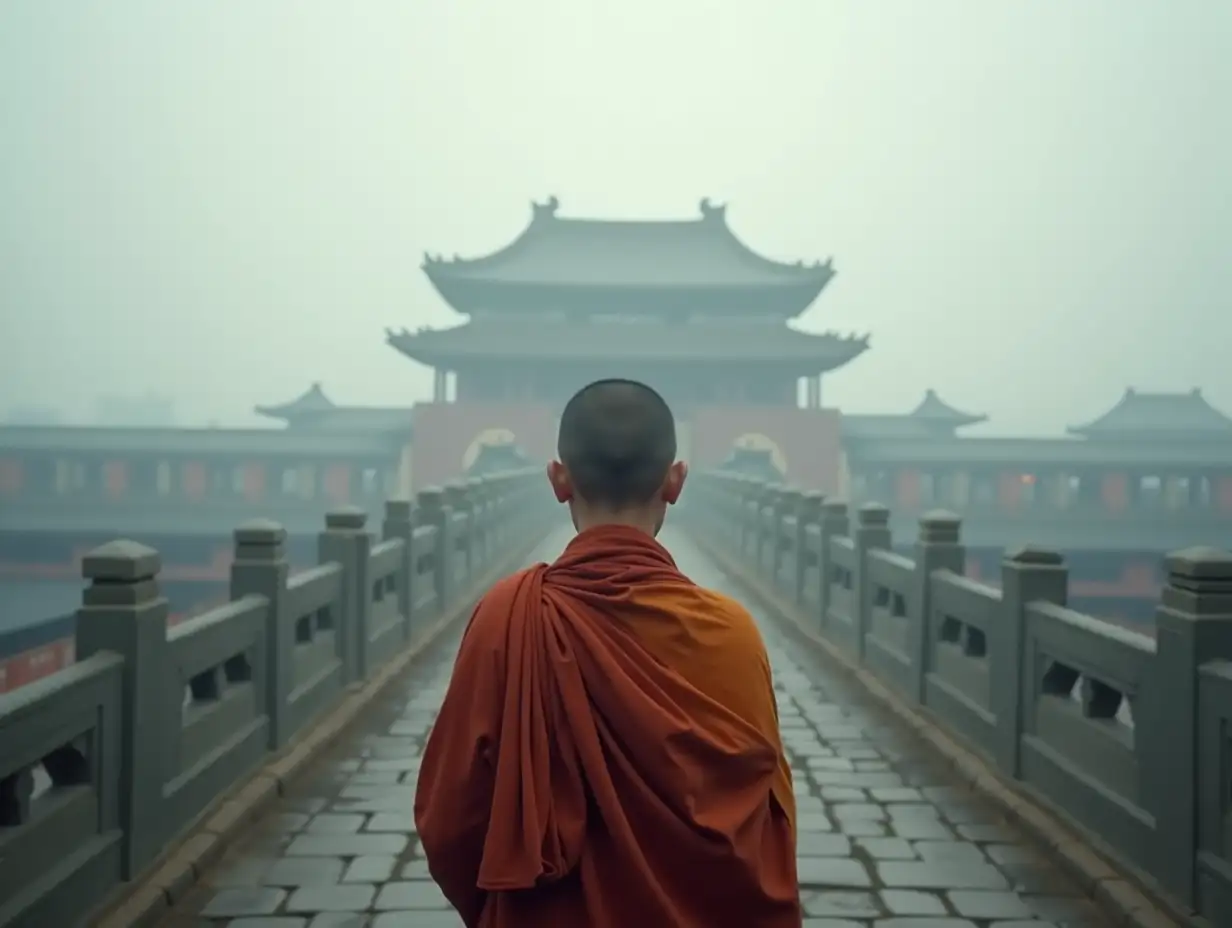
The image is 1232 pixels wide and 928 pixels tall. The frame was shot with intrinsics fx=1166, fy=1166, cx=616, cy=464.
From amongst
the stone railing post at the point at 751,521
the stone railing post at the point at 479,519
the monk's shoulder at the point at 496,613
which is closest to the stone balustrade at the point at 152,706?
the monk's shoulder at the point at 496,613

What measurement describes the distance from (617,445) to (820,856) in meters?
2.69

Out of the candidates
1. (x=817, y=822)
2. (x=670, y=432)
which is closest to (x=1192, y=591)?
(x=817, y=822)

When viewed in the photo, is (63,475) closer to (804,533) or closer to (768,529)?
(768,529)

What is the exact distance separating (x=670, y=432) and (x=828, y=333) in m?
28.7

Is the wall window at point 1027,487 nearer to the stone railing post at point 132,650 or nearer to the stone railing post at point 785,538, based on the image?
the stone railing post at point 785,538

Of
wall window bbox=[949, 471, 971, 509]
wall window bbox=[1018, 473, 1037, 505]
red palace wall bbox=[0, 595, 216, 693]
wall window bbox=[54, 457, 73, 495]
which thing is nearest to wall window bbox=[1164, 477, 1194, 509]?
wall window bbox=[1018, 473, 1037, 505]

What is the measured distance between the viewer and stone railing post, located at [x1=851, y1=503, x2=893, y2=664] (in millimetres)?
7273

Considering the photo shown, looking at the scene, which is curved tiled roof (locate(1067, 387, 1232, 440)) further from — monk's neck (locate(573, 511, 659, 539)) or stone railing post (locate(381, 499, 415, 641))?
monk's neck (locate(573, 511, 659, 539))

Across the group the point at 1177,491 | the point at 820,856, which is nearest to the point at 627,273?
the point at 1177,491

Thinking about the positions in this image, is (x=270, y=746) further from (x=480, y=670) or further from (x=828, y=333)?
(x=828, y=333)

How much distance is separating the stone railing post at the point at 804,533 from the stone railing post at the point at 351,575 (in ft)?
13.3

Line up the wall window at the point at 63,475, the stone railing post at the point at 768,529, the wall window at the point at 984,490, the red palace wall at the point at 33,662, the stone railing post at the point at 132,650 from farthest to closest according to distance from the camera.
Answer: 1. the wall window at the point at 984,490
2. the wall window at the point at 63,475
3. the red palace wall at the point at 33,662
4. the stone railing post at the point at 768,529
5. the stone railing post at the point at 132,650

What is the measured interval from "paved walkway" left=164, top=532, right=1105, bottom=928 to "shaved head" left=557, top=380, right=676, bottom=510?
2.09 metres

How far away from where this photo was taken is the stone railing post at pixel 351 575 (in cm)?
618
